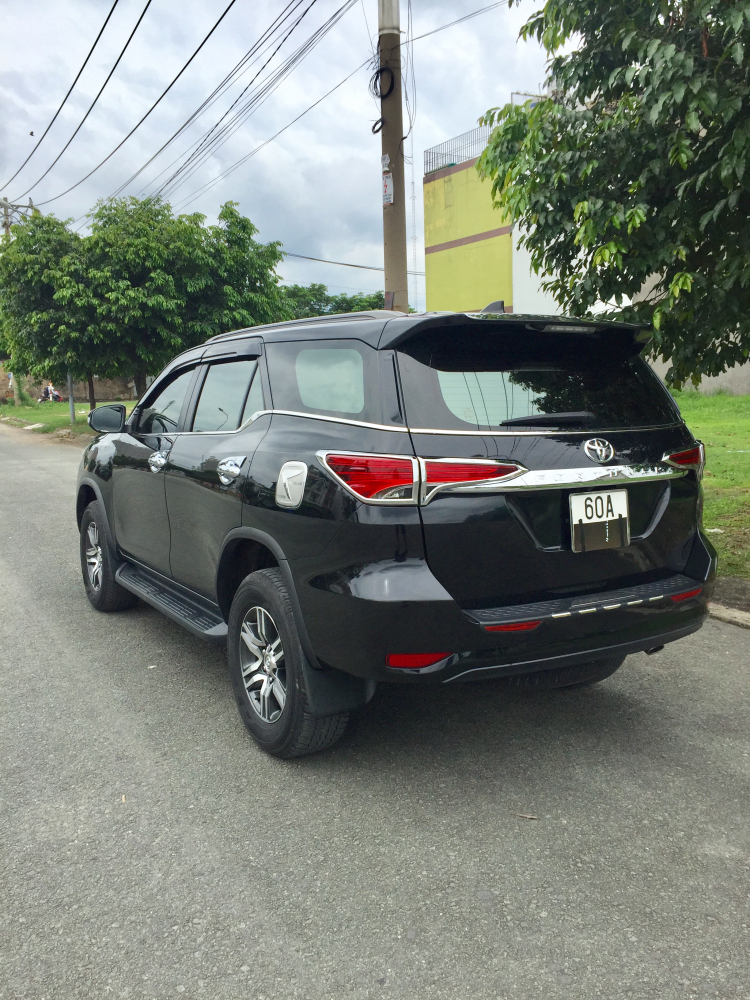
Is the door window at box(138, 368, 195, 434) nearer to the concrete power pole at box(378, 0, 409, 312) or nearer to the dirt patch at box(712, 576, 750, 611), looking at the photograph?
the dirt patch at box(712, 576, 750, 611)

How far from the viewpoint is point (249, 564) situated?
145 inches

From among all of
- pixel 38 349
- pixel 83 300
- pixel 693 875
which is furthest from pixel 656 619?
pixel 38 349

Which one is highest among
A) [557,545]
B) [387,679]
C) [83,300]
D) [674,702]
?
[83,300]

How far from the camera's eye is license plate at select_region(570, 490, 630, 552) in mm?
2904

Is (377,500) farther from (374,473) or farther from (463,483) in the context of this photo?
(463,483)

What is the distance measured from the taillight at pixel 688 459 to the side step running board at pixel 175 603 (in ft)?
6.58

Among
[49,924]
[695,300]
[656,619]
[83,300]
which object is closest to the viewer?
[49,924]

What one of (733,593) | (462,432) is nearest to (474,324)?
(462,432)

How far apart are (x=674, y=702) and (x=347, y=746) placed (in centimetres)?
158

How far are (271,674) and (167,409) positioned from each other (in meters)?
1.95

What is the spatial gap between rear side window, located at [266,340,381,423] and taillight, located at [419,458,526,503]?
288 millimetres

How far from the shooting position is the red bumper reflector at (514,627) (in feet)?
9.07

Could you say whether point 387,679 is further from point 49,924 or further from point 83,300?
point 83,300

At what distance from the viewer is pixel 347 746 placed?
3.44 meters
